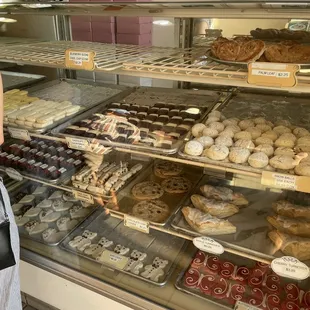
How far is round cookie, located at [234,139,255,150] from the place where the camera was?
1425 millimetres

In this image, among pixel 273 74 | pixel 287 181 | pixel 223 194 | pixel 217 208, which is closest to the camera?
pixel 273 74

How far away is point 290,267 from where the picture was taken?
1.37 m

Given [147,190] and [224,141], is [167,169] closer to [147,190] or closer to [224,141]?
[147,190]

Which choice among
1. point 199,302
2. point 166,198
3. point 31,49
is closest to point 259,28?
point 166,198

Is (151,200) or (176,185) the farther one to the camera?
(176,185)

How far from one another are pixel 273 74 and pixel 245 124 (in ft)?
1.66

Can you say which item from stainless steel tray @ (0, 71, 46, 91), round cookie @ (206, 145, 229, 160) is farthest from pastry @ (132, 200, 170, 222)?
stainless steel tray @ (0, 71, 46, 91)

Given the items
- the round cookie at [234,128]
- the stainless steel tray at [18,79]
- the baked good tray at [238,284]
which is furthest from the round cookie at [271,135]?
the stainless steel tray at [18,79]

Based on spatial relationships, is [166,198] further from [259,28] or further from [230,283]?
[259,28]

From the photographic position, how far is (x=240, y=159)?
1.35 meters

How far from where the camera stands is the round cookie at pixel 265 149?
138 centimetres

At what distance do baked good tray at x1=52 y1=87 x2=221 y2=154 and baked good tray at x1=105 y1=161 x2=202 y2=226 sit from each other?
0.38 m

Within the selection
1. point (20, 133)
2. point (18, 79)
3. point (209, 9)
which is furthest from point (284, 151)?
point (18, 79)

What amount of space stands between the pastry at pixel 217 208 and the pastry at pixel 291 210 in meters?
0.20
